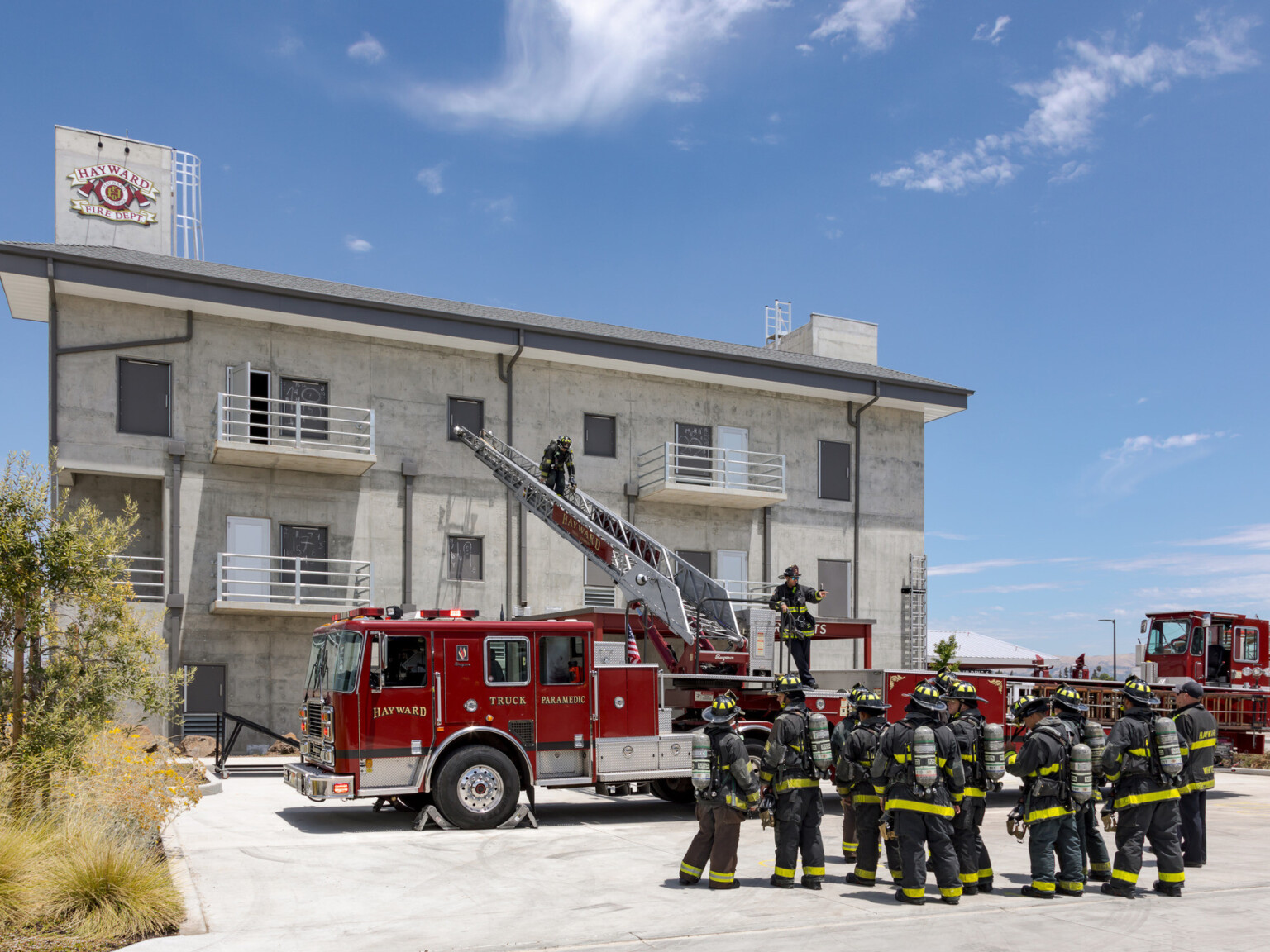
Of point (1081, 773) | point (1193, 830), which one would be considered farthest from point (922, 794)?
point (1193, 830)

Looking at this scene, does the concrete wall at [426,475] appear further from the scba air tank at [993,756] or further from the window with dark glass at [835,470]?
the scba air tank at [993,756]

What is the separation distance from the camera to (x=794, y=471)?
97.7 feet

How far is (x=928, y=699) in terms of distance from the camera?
9.66 m

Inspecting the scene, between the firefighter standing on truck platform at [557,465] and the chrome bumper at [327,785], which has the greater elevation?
the firefighter standing on truck platform at [557,465]

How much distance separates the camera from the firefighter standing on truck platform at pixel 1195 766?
1125 centimetres

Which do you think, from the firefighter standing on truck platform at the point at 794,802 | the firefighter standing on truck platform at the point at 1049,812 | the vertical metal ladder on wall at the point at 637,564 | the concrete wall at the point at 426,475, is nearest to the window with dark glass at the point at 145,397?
the concrete wall at the point at 426,475

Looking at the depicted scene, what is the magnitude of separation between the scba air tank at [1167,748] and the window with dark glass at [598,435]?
18.3 meters

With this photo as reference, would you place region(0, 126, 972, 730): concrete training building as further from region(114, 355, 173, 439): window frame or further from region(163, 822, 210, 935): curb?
region(163, 822, 210, 935): curb

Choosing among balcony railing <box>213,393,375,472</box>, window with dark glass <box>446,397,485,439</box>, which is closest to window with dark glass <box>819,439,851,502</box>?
window with dark glass <box>446,397,485,439</box>

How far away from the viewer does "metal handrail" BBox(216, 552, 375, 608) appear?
22625 millimetres

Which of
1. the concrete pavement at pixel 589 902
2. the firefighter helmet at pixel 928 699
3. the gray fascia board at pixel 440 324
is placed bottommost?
the concrete pavement at pixel 589 902

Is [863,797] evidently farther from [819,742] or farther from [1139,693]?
[1139,693]

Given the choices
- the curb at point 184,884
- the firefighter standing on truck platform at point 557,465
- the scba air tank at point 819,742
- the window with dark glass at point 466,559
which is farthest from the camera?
the window with dark glass at point 466,559

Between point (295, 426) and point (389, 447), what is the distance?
2070mm
